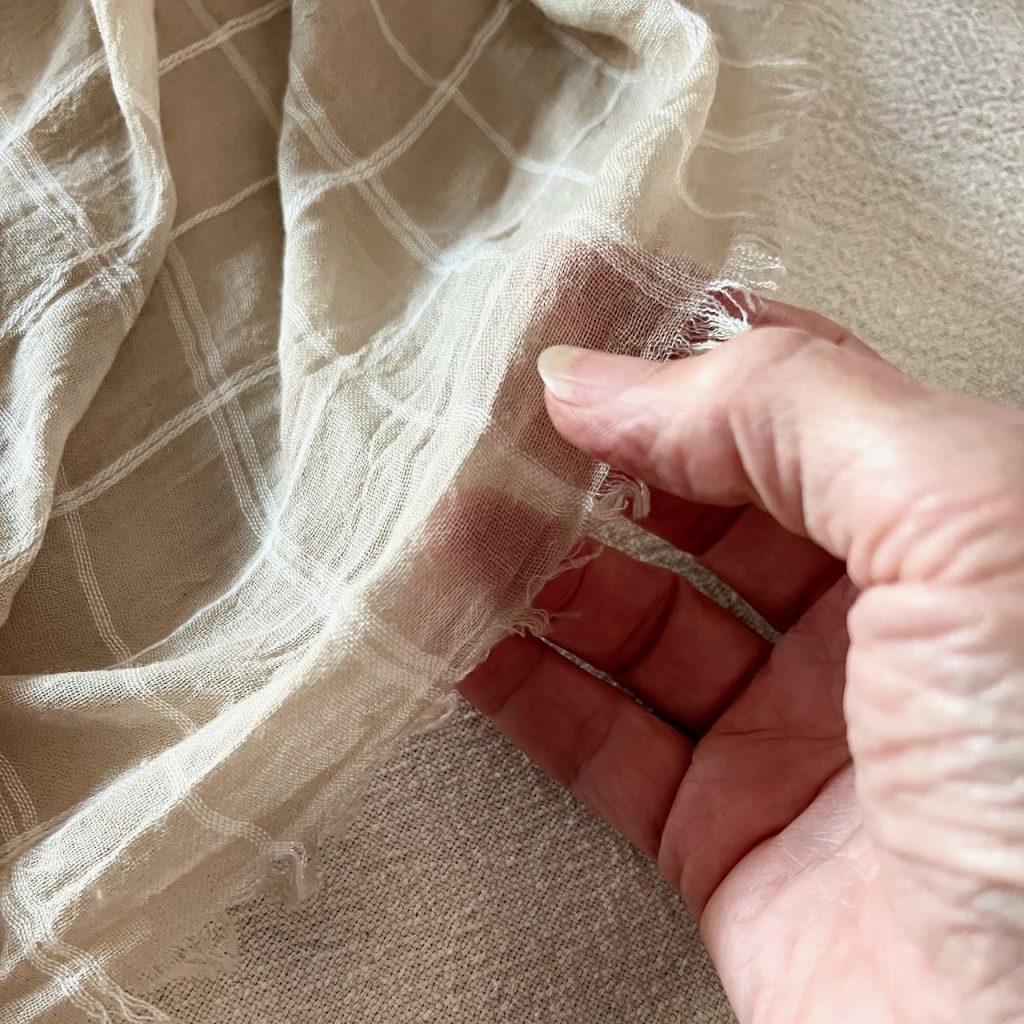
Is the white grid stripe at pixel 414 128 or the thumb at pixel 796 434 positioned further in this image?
the white grid stripe at pixel 414 128

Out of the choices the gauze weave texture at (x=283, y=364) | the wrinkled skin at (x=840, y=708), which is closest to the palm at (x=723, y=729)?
the wrinkled skin at (x=840, y=708)

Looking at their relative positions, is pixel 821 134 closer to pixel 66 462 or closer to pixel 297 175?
pixel 297 175

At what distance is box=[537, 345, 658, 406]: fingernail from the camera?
365 millimetres

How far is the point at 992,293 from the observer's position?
0.58 meters

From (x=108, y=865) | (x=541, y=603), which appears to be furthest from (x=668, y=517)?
(x=108, y=865)

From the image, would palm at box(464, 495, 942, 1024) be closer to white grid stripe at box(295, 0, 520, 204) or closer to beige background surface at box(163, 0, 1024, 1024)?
beige background surface at box(163, 0, 1024, 1024)

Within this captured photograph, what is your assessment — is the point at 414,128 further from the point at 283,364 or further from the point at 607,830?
the point at 607,830

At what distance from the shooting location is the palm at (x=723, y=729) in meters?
0.42

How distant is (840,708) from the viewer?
49 cm

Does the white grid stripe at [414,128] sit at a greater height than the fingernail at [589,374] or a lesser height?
greater

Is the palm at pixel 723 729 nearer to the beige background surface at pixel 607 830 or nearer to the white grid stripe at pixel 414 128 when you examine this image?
the beige background surface at pixel 607 830

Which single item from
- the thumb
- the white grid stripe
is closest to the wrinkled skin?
the thumb

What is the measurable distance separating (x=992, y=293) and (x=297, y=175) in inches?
15.8

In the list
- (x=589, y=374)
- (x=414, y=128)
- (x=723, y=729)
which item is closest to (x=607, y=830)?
(x=723, y=729)
